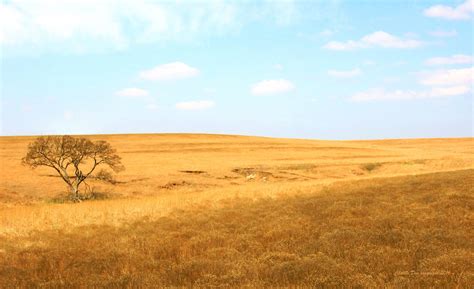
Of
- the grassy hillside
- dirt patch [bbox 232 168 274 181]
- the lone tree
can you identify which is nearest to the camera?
the grassy hillside

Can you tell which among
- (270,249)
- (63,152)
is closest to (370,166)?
(63,152)

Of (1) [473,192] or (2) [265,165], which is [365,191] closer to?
(1) [473,192]

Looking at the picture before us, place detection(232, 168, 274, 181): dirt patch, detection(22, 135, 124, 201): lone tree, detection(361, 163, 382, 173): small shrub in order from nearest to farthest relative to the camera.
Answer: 1. detection(22, 135, 124, 201): lone tree
2. detection(232, 168, 274, 181): dirt patch
3. detection(361, 163, 382, 173): small shrub

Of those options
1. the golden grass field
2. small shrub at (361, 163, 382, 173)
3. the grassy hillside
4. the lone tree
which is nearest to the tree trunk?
the lone tree

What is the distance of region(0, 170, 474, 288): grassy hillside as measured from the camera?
1000 cm

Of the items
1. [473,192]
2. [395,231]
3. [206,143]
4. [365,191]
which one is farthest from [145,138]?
[395,231]

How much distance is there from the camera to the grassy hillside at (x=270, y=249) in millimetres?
10000

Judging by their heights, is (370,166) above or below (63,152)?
below

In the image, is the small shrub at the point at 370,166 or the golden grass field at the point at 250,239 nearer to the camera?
the golden grass field at the point at 250,239

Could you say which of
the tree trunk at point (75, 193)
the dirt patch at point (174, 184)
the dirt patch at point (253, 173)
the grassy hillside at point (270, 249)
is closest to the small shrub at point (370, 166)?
the dirt patch at point (253, 173)

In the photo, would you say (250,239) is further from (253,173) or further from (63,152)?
(253,173)

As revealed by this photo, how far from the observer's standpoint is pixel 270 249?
44.1 feet

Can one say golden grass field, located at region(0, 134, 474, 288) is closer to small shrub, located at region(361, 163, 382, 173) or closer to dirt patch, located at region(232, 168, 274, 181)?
dirt patch, located at region(232, 168, 274, 181)

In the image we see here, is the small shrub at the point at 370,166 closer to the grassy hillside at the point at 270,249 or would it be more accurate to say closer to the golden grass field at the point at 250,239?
the golden grass field at the point at 250,239
